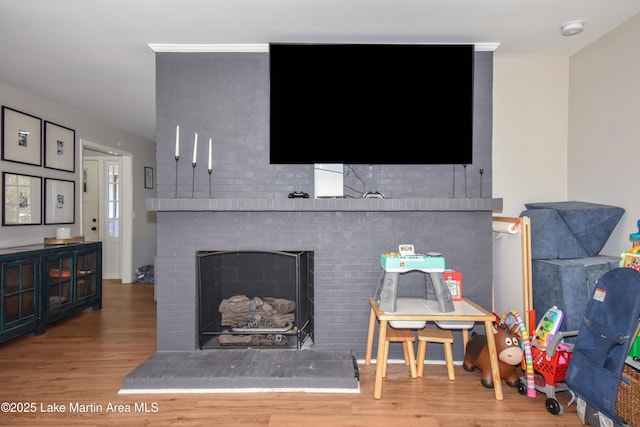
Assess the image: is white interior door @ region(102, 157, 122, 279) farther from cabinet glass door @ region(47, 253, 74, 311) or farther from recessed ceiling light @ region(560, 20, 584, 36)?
recessed ceiling light @ region(560, 20, 584, 36)

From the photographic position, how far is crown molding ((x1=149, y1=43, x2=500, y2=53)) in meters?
2.74

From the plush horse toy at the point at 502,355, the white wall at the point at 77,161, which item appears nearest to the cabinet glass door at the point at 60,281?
the white wall at the point at 77,161

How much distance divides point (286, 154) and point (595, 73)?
92.0 inches

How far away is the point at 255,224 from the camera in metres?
2.80

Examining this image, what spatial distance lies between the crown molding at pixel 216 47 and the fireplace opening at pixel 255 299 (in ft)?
4.91

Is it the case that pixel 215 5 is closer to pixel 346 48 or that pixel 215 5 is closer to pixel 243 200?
pixel 346 48

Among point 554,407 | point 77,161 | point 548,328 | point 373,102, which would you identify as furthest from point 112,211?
point 554,407

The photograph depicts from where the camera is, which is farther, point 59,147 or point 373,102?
point 59,147

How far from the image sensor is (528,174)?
309cm

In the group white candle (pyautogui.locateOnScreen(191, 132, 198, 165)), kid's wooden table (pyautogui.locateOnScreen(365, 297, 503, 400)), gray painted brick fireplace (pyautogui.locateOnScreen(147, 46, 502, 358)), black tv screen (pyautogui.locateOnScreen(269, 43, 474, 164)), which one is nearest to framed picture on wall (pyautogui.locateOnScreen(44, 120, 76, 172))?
gray painted brick fireplace (pyautogui.locateOnScreen(147, 46, 502, 358))

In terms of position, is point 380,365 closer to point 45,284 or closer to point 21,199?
point 45,284

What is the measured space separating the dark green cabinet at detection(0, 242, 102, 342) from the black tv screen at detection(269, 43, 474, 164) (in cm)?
252

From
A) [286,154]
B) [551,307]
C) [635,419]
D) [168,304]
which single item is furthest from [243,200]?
[635,419]

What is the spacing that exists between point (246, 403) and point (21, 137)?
137 inches
